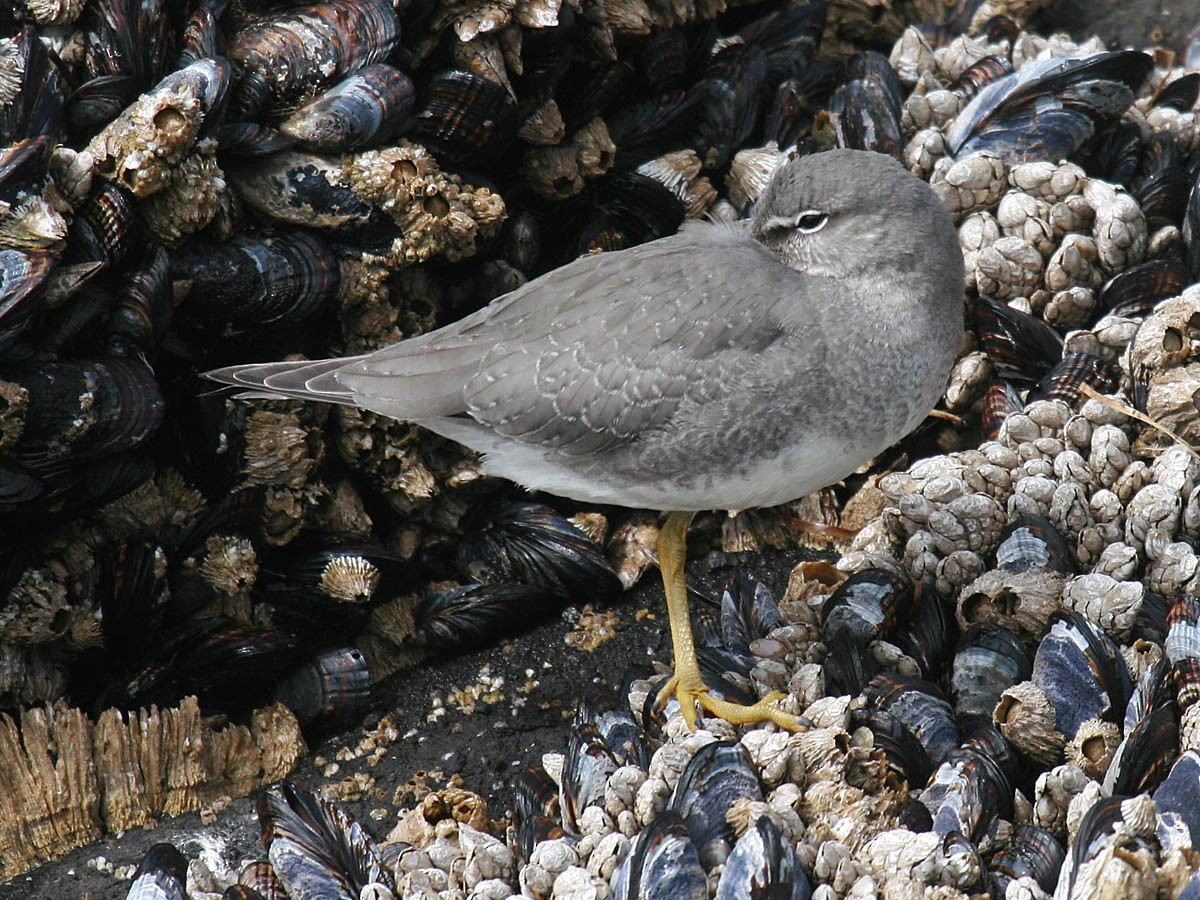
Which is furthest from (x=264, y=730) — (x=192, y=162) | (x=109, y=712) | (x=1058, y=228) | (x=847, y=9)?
(x=847, y=9)

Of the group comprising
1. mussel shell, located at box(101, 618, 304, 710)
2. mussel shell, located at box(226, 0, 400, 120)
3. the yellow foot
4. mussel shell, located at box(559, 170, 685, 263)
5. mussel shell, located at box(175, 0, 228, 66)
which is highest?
mussel shell, located at box(175, 0, 228, 66)

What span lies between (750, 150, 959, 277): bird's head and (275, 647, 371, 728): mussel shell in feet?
6.82

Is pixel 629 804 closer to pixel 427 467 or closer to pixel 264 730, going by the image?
pixel 264 730

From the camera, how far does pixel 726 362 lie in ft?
11.6

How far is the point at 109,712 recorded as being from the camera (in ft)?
12.6

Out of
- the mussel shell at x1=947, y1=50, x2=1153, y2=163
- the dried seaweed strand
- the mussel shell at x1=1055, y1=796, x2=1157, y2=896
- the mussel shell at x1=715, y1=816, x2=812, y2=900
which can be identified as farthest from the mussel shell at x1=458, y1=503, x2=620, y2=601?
the mussel shell at x1=947, y1=50, x2=1153, y2=163

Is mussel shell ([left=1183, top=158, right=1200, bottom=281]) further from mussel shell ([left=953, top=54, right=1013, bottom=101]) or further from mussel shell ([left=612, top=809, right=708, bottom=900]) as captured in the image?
mussel shell ([left=612, top=809, right=708, bottom=900])

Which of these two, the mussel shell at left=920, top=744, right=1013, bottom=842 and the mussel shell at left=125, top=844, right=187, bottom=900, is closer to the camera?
the mussel shell at left=920, top=744, right=1013, bottom=842

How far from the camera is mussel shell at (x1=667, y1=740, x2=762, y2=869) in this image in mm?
3082

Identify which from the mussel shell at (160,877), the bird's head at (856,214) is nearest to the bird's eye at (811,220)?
the bird's head at (856,214)

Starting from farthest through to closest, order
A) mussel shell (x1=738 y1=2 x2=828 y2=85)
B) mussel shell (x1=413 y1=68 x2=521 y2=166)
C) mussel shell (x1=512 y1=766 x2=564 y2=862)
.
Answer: mussel shell (x1=738 y1=2 x2=828 y2=85)
mussel shell (x1=413 y1=68 x2=521 y2=166)
mussel shell (x1=512 y1=766 x2=564 y2=862)

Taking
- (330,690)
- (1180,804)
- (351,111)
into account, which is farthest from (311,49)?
(1180,804)

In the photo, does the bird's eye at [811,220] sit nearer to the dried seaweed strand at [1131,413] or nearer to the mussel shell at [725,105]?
the dried seaweed strand at [1131,413]

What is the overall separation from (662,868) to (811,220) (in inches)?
74.0
